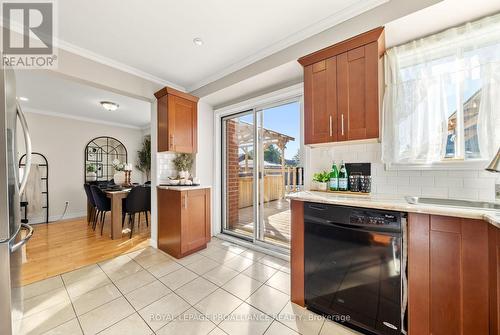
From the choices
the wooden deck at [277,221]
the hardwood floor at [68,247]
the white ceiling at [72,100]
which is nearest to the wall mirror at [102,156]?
the white ceiling at [72,100]

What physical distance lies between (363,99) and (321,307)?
69.5 inches

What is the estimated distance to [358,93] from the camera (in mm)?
1660

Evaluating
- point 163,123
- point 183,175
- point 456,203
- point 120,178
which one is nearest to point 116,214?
point 120,178

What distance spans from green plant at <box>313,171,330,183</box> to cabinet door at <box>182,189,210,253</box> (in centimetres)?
164

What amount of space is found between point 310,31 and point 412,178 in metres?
1.67

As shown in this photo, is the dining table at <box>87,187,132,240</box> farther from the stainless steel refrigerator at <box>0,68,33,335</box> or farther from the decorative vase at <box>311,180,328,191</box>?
the decorative vase at <box>311,180,328,191</box>

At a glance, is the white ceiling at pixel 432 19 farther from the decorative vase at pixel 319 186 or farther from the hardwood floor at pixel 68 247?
the hardwood floor at pixel 68 247

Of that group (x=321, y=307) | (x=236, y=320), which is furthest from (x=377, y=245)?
(x=236, y=320)

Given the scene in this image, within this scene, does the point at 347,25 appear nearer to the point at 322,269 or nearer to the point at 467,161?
the point at 467,161

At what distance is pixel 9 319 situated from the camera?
1102 mm

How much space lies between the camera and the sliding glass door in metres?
2.82

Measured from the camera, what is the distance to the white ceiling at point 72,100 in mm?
3100

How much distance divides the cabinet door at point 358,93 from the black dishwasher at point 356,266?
0.69m

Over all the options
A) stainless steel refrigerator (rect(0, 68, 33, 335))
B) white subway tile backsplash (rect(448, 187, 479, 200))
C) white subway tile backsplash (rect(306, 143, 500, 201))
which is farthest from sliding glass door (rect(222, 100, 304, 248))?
stainless steel refrigerator (rect(0, 68, 33, 335))
